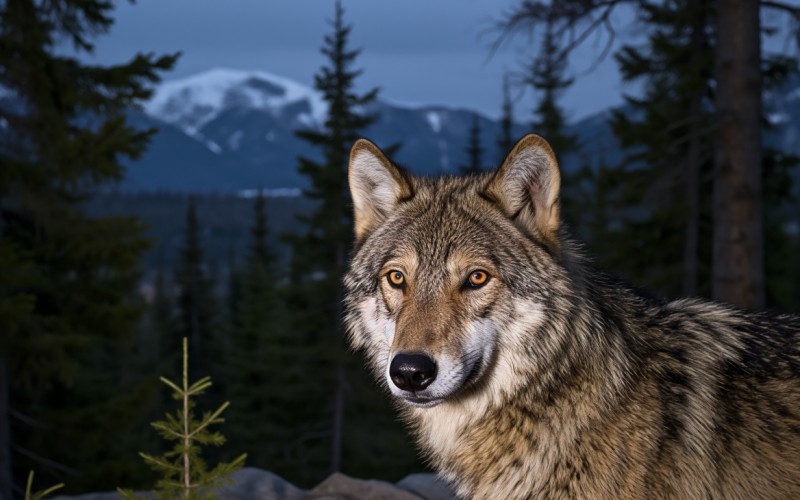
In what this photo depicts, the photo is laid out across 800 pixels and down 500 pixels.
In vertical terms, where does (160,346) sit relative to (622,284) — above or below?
below

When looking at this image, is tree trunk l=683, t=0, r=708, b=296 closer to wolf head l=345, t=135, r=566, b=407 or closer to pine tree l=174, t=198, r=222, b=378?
wolf head l=345, t=135, r=566, b=407

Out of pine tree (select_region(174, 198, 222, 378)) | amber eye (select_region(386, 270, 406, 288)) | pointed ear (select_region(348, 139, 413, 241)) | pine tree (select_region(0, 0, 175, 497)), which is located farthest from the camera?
pine tree (select_region(174, 198, 222, 378))

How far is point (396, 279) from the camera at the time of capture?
13.0 ft

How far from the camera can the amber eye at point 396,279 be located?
3930 millimetres

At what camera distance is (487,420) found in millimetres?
3791

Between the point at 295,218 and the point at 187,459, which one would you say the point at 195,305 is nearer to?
the point at 295,218

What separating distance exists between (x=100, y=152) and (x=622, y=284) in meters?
11.7

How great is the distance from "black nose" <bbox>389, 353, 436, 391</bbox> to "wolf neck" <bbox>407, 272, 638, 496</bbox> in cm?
43

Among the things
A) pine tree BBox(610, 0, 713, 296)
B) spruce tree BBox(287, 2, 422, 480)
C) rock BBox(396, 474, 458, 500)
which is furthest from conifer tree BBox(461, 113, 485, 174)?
rock BBox(396, 474, 458, 500)

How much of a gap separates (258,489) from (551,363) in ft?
11.5

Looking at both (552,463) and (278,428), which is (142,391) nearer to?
(552,463)

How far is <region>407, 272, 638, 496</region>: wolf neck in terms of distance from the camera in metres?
3.60

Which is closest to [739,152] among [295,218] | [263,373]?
[295,218]

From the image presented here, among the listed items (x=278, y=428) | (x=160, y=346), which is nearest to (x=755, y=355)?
(x=278, y=428)
